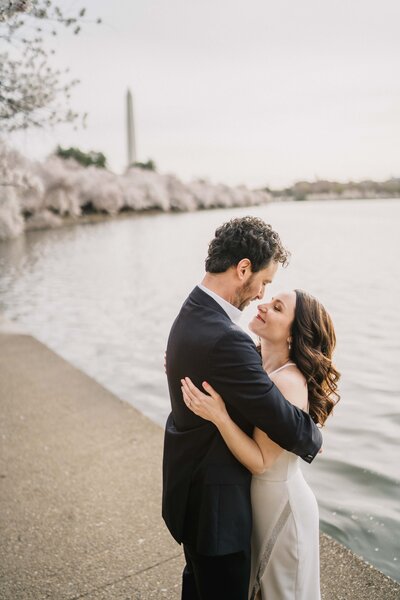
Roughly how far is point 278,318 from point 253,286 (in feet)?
1.17

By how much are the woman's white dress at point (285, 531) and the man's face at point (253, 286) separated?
2.27ft

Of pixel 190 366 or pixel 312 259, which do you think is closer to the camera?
pixel 190 366

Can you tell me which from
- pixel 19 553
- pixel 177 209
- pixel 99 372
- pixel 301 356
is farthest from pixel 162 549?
pixel 177 209

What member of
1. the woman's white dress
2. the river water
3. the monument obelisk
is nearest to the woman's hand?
the woman's white dress

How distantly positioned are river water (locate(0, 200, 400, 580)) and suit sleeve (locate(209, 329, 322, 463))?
3.03 m

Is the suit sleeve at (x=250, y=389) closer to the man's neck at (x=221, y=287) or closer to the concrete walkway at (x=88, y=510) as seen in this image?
the man's neck at (x=221, y=287)

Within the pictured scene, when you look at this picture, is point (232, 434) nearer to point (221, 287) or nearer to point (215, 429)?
point (215, 429)

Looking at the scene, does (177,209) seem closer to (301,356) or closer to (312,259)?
(312,259)

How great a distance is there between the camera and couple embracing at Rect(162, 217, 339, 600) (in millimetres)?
2088

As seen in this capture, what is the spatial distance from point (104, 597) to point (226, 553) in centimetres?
140

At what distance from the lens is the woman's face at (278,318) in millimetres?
2553

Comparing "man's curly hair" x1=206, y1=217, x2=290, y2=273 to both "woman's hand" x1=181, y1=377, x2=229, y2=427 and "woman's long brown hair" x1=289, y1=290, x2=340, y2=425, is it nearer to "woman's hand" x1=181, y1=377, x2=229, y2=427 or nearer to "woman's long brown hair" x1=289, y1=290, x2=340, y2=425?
"woman's long brown hair" x1=289, y1=290, x2=340, y2=425

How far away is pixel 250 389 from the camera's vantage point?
2045 mm

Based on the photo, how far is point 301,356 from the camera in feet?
8.22
